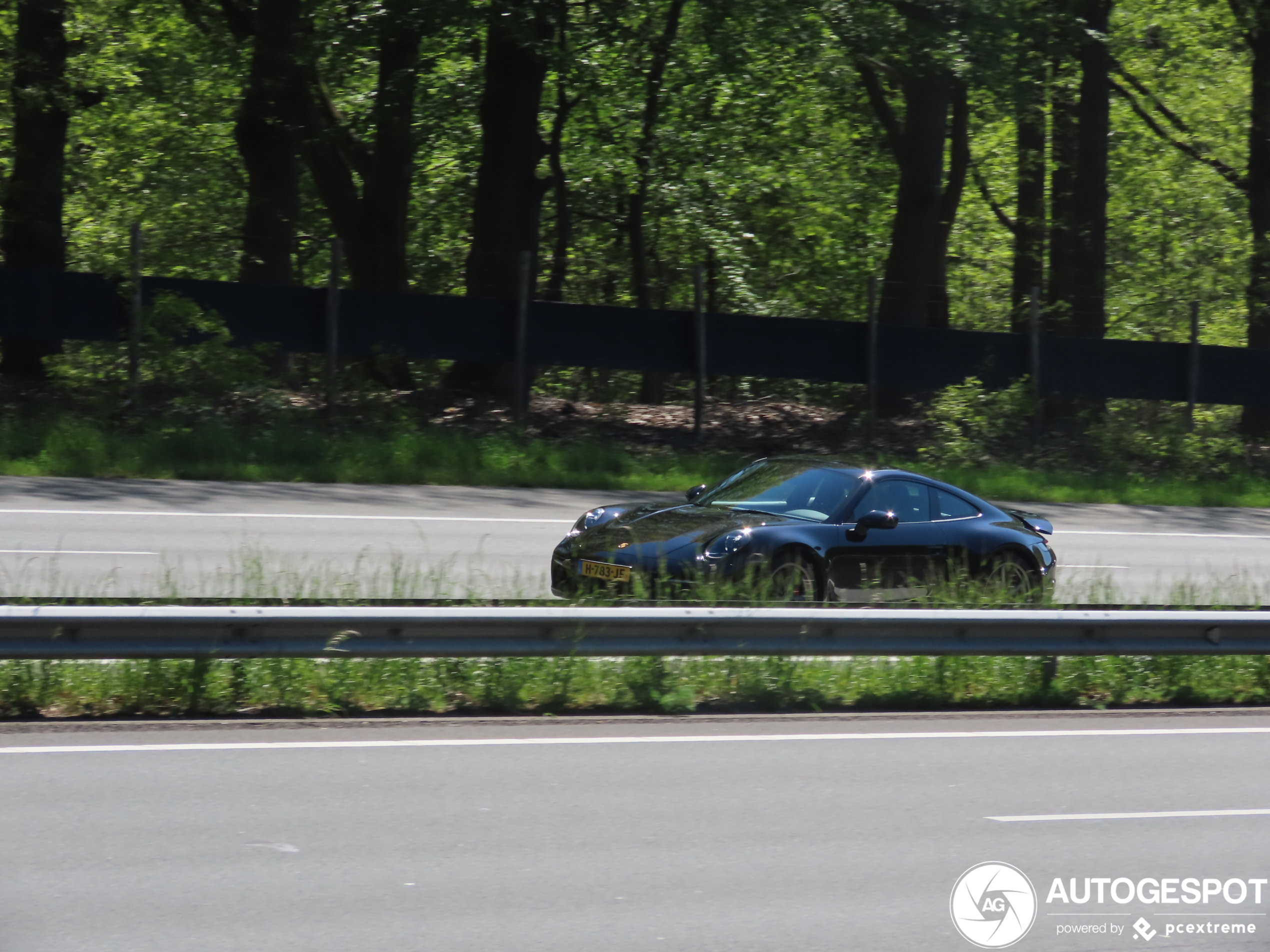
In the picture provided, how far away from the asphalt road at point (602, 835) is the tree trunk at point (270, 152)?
16.7 metres

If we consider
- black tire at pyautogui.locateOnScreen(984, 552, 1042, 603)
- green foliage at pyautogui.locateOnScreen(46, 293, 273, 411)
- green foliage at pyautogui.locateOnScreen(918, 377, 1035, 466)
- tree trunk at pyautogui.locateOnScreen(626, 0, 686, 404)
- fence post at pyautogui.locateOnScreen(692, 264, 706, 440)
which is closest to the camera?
black tire at pyautogui.locateOnScreen(984, 552, 1042, 603)

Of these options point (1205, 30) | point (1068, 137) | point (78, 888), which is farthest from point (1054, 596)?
point (1205, 30)

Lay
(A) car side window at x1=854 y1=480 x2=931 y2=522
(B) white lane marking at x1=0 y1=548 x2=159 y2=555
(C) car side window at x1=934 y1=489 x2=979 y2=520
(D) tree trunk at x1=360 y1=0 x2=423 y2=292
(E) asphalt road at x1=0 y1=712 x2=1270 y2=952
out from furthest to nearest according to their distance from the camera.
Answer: (D) tree trunk at x1=360 y1=0 x2=423 y2=292
(B) white lane marking at x1=0 y1=548 x2=159 y2=555
(C) car side window at x1=934 y1=489 x2=979 y2=520
(A) car side window at x1=854 y1=480 x2=931 y2=522
(E) asphalt road at x1=0 y1=712 x2=1270 y2=952

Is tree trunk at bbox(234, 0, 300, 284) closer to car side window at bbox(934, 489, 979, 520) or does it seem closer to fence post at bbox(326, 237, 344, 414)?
fence post at bbox(326, 237, 344, 414)

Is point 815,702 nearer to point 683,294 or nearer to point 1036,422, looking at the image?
point 1036,422

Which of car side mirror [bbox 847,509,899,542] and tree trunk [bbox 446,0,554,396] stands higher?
tree trunk [bbox 446,0,554,396]

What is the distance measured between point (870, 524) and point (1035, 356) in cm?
1525

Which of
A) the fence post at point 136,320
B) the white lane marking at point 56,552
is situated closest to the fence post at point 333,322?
the fence post at point 136,320

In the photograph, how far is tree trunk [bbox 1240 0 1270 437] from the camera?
27203mm

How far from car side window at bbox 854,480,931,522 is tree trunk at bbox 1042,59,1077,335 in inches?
625

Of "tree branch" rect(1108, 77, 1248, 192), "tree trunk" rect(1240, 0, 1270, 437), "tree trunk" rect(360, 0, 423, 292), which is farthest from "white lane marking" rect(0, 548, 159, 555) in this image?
"tree branch" rect(1108, 77, 1248, 192)

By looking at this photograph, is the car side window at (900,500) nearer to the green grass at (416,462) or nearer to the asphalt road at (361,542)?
the asphalt road at (361,542)

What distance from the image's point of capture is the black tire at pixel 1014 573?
10.8 meters

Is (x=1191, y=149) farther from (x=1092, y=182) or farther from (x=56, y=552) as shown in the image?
(x=56, y=552)
